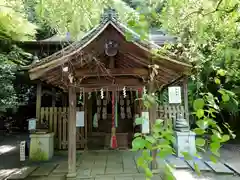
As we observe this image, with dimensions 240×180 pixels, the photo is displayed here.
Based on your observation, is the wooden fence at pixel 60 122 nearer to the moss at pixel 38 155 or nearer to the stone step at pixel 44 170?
the moss at pixel 38 155

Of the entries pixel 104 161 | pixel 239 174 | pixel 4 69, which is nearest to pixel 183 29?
pixel 239 174

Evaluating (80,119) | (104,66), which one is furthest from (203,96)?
(80,119)

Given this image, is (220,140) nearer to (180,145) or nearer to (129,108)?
(180,145)

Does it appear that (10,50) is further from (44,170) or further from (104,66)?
(104,66)

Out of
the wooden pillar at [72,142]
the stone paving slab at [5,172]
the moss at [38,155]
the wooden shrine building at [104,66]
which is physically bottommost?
the stone paving slab at [5,172]

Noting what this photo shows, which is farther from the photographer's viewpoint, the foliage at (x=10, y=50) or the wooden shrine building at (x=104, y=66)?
the foliage at (x=10, y=50)

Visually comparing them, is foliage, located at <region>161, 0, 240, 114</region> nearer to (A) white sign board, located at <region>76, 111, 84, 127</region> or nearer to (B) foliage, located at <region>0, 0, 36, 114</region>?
(A) white sign board, located at <region>76, 111, 84, 127</region>

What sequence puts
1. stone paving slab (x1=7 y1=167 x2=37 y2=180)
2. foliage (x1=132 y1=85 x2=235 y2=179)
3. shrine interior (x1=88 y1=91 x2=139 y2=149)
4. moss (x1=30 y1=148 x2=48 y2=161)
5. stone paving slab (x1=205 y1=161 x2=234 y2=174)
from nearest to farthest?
foliage (x1=132 y1=85 x2=235 y2=179) → stone paving slab (x1=7 y1=167 x2=37 y2=180) → stone paving slab (x1=205 y1=161 x2=234 y2=174) → moss (x1=30 y1=148 x2=48 y2=161) → shrine interior (x1=88 y1=91 x2=139 y2=149)

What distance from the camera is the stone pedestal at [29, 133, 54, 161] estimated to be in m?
6.62

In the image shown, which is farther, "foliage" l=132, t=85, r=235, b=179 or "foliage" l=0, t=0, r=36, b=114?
"foliage" l=0, t=0, r=36, b=114

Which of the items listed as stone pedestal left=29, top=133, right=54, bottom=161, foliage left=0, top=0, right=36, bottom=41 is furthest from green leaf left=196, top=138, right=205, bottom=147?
stone pedestal left=29, top=133, right=54, bottom=161

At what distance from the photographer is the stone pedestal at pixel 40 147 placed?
6.62m

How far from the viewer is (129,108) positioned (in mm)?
8398

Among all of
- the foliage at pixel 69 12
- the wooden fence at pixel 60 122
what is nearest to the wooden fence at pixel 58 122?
the wooden fence at pixel 60 122
